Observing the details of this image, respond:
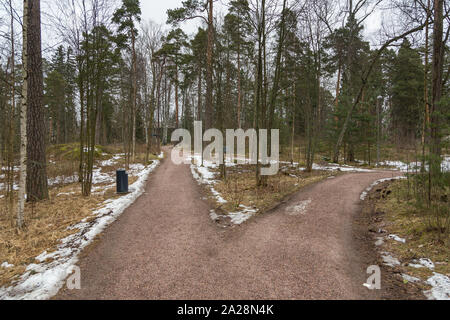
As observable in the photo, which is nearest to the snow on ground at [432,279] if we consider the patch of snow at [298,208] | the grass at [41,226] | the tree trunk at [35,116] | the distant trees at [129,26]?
the patch of snow at [298,208]

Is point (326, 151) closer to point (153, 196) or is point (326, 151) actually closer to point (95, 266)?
point (153, 196)

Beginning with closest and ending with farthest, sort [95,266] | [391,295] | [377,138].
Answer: [391,295], [95,266], [377,138]

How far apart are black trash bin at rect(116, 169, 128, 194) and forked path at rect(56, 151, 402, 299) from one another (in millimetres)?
2012

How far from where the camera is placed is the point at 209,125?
1327 cm

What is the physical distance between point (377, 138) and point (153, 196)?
1711 centimetres

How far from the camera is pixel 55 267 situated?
3283mm

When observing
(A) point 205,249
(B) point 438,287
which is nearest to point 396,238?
(B) point 438,287

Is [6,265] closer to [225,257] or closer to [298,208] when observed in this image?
[225,257]

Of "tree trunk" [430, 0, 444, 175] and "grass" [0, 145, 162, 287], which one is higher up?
"tree trunk" [430, 0, 444, 175]

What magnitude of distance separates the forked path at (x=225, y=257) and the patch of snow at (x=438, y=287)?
664 mm

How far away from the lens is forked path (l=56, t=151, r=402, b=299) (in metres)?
2.80

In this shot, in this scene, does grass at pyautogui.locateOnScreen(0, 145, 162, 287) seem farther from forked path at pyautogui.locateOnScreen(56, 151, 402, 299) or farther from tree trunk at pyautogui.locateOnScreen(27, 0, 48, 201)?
forked path at pyautogui.locateOnScreen(56, 151, 402, 299)

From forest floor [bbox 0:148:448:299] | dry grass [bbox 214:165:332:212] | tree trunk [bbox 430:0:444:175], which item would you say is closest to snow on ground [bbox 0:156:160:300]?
forest floor [bbox 0:148:448:299]
